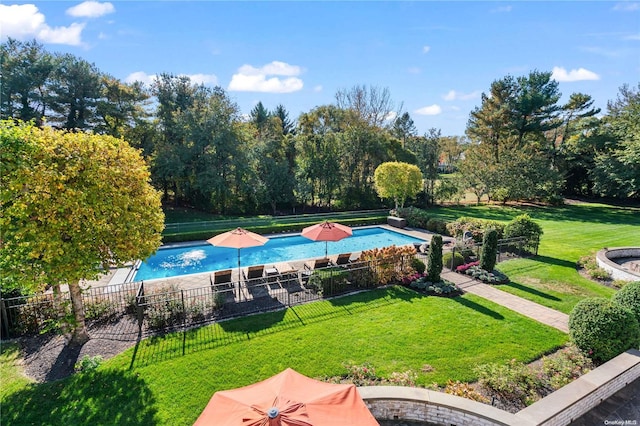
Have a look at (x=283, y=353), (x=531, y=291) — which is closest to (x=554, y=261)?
(x=531, y=291)

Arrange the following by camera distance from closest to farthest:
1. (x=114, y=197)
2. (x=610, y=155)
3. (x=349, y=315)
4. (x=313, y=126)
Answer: (x=114, y=197) → (x=349, y=315) → (x=610, y=155) → (x=313, y=126)

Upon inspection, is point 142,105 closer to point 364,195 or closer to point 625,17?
point 364,195

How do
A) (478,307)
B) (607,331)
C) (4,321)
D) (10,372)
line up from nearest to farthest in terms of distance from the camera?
(10,372), (607,331), (4,321), (478,307)

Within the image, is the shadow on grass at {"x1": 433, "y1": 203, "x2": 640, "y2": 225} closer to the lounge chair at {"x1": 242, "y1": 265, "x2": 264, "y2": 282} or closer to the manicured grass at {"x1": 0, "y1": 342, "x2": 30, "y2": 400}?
the lounge chair at {"x1": 242, "y1": 265, "x2": 264, "y2": 282}

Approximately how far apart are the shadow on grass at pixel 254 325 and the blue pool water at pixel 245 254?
22.6 ft

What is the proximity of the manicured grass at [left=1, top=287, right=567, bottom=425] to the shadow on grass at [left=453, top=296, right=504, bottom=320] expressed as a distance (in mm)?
32

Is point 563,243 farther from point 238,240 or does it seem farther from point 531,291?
point 238,240

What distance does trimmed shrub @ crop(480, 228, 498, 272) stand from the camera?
43.1 ft

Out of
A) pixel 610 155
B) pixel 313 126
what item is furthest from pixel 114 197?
pixel 610 155

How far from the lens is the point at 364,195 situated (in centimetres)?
3281

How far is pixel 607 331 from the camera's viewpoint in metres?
7.25

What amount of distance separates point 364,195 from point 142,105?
22.2m

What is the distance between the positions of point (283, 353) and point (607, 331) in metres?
7.26

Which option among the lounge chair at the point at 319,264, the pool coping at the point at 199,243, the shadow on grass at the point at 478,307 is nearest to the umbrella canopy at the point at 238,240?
the pool coping at the point at 199,243
